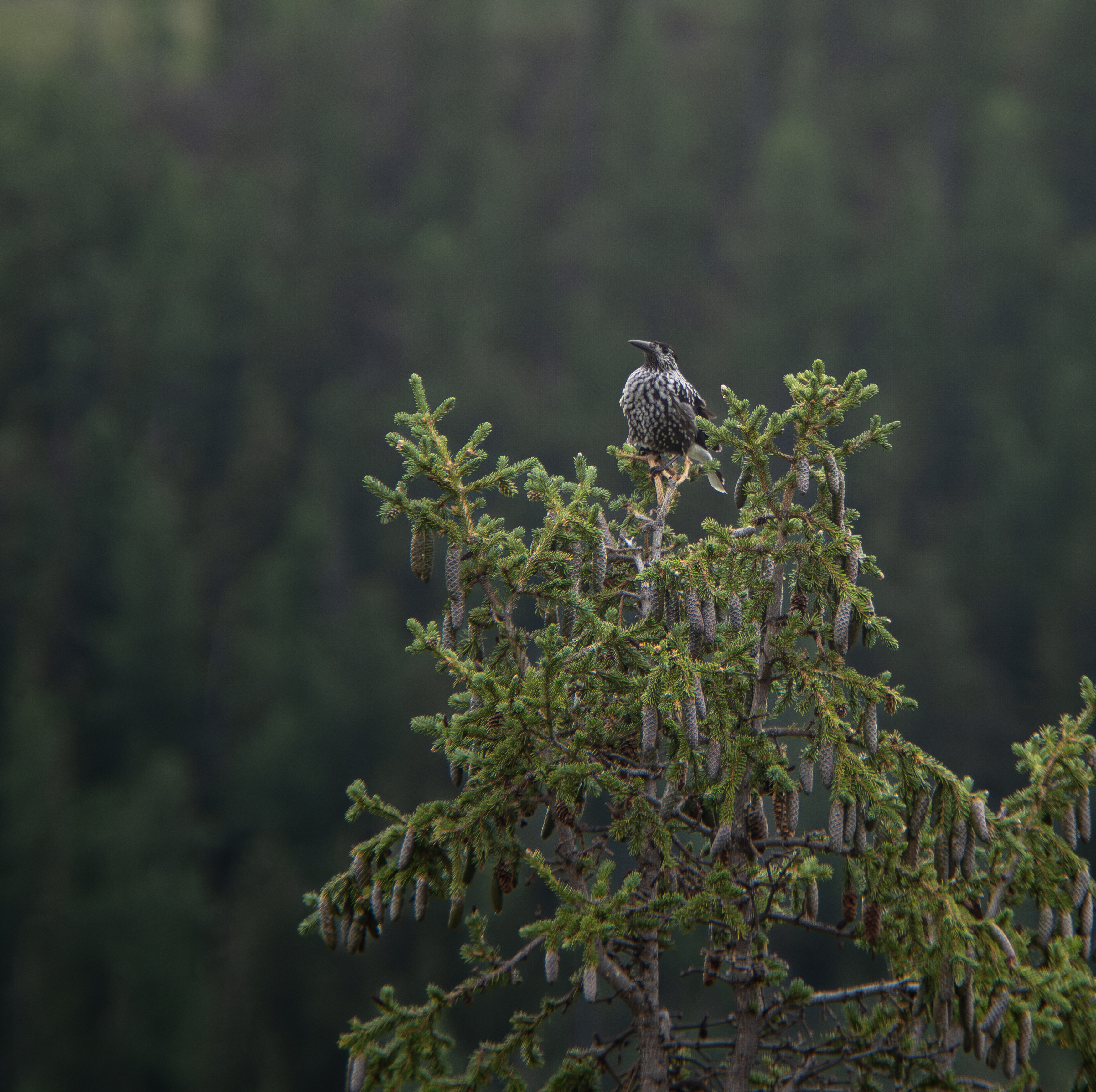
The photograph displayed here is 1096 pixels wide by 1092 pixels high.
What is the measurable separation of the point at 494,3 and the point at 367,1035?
2068 inches

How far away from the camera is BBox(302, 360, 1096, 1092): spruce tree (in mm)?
4074

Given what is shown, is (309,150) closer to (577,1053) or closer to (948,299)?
(948,299)

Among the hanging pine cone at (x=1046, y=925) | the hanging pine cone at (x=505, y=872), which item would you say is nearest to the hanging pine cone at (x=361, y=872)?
the hanging pine cone at (x=505, y=872)

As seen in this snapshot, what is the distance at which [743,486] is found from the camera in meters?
4.63

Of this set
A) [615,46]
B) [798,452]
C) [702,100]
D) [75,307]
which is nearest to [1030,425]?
[702,100]

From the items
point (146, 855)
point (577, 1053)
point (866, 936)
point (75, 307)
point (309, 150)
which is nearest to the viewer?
point (866, 936)

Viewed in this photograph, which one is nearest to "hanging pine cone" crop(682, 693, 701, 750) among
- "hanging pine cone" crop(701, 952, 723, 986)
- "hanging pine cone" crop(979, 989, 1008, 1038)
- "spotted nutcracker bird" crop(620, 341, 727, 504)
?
"hanging pine cone" crop(701, 952, 723, 986)

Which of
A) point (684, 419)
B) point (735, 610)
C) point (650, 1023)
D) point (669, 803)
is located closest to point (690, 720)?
point (669, 803)

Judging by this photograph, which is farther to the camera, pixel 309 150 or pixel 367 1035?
pixel 309 150

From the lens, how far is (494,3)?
50.4m

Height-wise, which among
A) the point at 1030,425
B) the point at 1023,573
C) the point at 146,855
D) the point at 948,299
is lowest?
the point at 146,855

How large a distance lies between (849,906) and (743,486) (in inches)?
64.6

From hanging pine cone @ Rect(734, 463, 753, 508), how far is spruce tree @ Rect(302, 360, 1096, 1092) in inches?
0.7

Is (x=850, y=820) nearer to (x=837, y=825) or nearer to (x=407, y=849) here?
(x=837, y=825)
